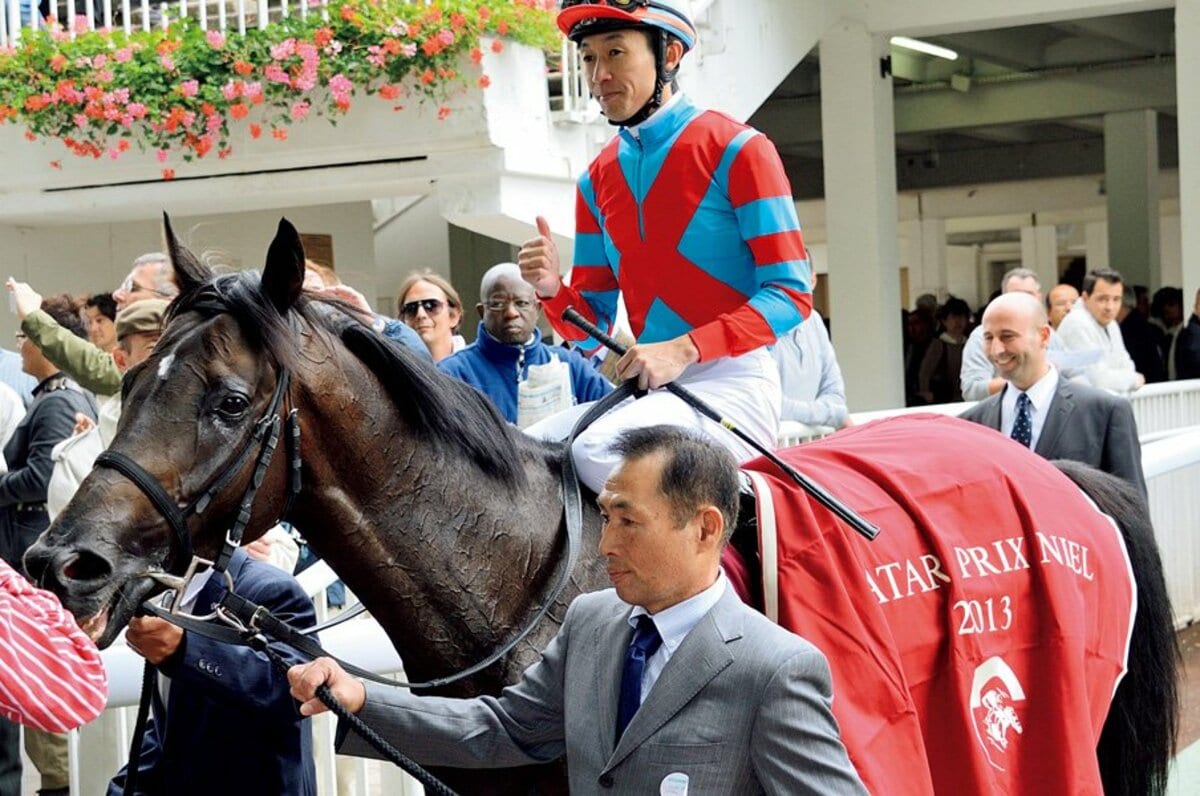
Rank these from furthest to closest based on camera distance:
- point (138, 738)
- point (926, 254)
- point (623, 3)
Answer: point (926, 254)
point (623, 3)
point (138, 738)

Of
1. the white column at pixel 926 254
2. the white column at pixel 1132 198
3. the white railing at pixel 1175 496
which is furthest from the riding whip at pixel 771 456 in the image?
the white column at pixel 926 254

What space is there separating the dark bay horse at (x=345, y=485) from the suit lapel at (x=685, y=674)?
65 centimetres

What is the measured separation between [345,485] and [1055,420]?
132 inches

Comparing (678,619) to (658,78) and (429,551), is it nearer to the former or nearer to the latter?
(429,551)

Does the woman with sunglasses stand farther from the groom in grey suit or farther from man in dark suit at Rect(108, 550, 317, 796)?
the groom in grey suit

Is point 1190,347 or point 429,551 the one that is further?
point 1190,347

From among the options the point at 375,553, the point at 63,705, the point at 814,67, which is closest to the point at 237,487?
the point at 375,553

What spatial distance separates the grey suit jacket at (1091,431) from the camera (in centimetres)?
570

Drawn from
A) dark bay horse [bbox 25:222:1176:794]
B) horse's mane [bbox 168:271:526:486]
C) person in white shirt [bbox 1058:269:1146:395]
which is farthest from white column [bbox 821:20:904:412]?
horse's mane [bbox 168:271:526:486]

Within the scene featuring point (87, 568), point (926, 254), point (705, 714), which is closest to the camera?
point (705, 714)

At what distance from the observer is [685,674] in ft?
7.95

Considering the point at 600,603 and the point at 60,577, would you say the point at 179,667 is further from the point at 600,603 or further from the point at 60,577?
the point at 600,603

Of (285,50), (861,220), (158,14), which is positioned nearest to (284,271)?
(285,50)

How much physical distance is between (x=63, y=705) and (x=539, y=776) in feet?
3.90
